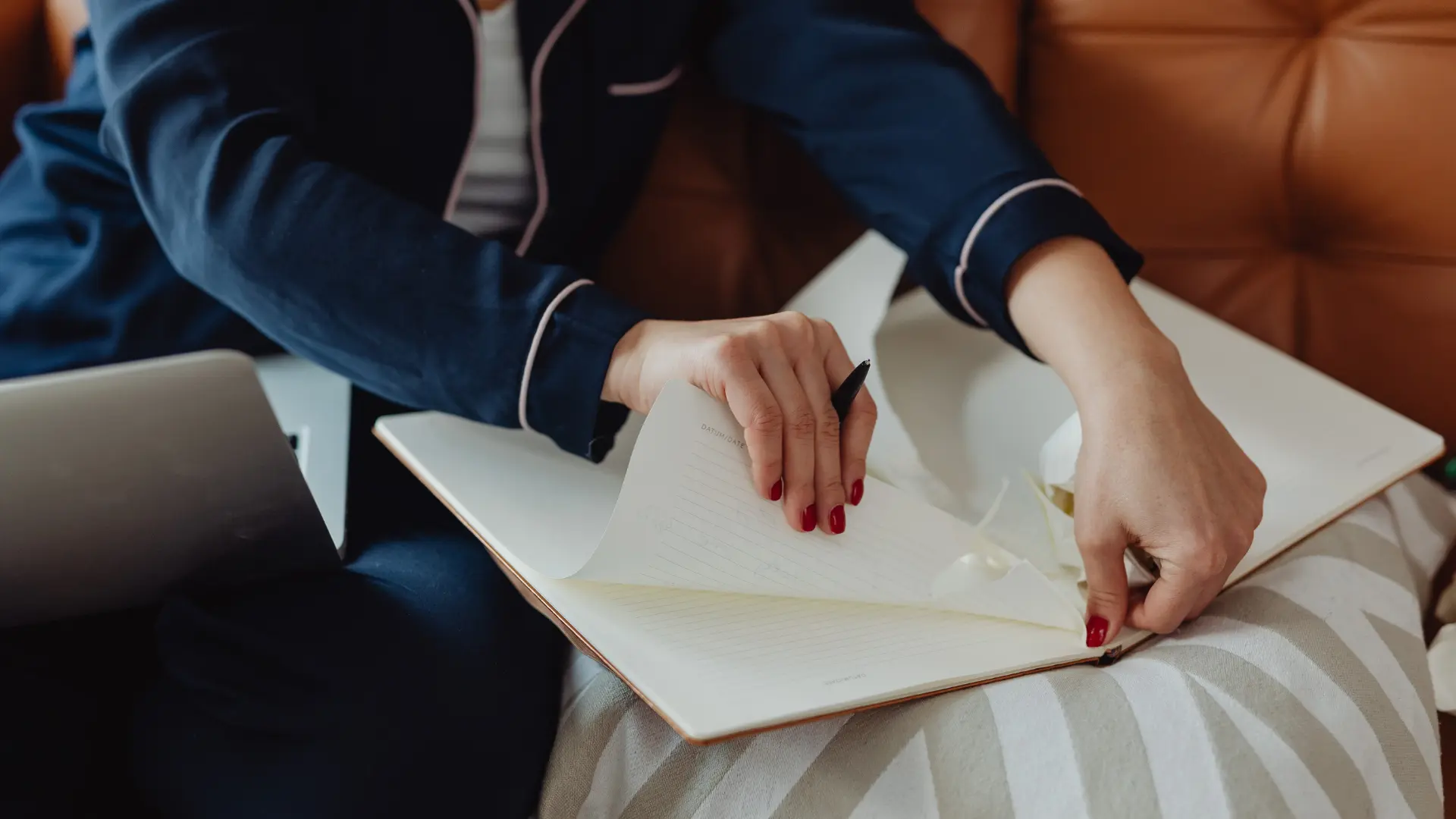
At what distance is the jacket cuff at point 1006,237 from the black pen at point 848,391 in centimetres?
20

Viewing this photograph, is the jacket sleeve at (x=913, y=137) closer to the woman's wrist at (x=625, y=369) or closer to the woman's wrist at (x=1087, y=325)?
the woman's wrist at (x=1087, y=325)

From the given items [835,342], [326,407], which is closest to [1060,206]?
[835,342]

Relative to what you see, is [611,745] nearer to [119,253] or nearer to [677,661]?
[677,661]

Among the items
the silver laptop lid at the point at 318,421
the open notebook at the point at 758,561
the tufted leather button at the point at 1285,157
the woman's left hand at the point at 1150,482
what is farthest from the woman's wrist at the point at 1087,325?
the silver laptop lid at the point at 318,421

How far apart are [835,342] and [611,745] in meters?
0.28

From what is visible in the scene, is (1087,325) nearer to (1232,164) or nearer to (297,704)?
(1232,164)

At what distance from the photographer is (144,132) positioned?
2.26ft

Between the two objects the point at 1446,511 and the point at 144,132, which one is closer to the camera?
the point at 144,132

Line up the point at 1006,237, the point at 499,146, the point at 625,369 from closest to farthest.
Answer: the point at 625,369 < the point at 1006,237 < the point at 499,146

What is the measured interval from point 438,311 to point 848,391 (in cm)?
25

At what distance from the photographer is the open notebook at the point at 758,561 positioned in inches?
21.0

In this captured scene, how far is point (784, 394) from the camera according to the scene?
589 millimetres

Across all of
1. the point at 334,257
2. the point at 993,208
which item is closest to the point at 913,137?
the point at 993,208

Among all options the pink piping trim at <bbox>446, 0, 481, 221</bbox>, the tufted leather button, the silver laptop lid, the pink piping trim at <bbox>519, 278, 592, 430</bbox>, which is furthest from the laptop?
the tufted leather button
